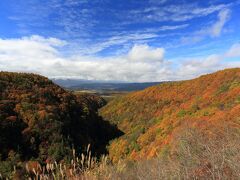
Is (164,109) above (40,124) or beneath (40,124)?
above

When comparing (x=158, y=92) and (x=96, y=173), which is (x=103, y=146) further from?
(x=96, y=173)

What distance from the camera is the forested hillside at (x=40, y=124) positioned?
87.2 ft

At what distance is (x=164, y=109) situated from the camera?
42.0 meters

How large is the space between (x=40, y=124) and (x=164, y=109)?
20.6 m

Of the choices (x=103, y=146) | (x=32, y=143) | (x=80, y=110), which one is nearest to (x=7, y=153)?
(x=32, y=143)

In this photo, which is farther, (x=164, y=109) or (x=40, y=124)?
(x=164, y=109)

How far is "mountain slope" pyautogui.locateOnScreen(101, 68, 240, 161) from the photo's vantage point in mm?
26328

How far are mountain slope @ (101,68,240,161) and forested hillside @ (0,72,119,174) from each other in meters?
4.60

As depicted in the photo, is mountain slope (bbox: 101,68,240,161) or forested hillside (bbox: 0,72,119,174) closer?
mountain slope (bbox: 101,68,240,161)

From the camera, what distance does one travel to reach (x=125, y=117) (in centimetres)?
4950

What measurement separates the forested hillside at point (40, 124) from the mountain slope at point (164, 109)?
4.60 m

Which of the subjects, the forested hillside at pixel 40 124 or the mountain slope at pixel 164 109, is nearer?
the mountain slope at pixel 164 109

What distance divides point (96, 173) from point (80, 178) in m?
0.49

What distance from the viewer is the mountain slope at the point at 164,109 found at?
26.3 m
